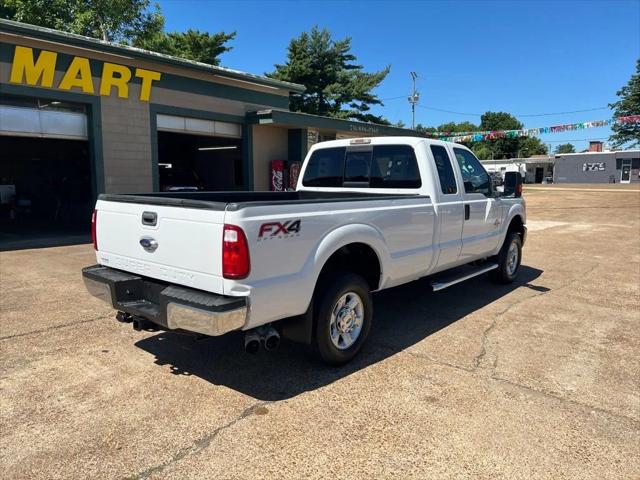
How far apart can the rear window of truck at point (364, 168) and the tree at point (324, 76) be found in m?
31.9

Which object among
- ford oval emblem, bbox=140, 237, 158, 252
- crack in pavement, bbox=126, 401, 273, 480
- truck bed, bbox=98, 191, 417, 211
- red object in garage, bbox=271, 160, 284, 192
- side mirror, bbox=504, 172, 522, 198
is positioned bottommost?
crack in pavement, bbox=126, 401, 273, 480

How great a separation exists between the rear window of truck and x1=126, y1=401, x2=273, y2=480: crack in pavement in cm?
297

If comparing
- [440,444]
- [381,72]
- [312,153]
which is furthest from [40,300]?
[381,72]

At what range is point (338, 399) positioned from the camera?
142 inches

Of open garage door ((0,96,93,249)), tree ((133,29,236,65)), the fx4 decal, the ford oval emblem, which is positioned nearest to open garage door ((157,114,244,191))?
open garage door ((0,96,93,249))

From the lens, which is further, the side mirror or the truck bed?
the side mirror

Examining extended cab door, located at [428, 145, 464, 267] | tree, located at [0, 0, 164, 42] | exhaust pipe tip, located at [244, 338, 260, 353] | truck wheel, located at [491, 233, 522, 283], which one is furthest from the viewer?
tree, located at [0, 0, 164, 42]

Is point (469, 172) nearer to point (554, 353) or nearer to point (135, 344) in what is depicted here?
point (554, 353)

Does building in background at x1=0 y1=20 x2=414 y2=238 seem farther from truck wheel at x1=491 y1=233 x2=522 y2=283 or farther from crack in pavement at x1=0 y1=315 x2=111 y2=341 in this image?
truck wheel at x1=491 y1=233 x2=522 y2=283

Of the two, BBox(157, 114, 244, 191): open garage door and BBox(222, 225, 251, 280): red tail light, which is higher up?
BBox(157, 114, 244, 191): open garage door

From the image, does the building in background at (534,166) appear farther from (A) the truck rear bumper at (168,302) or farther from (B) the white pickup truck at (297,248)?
(A) the truck rear bumper at (168,302)

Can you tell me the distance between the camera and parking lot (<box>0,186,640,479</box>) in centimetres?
286

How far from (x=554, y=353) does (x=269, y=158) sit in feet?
46.9

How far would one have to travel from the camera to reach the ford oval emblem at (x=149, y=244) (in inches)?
145
